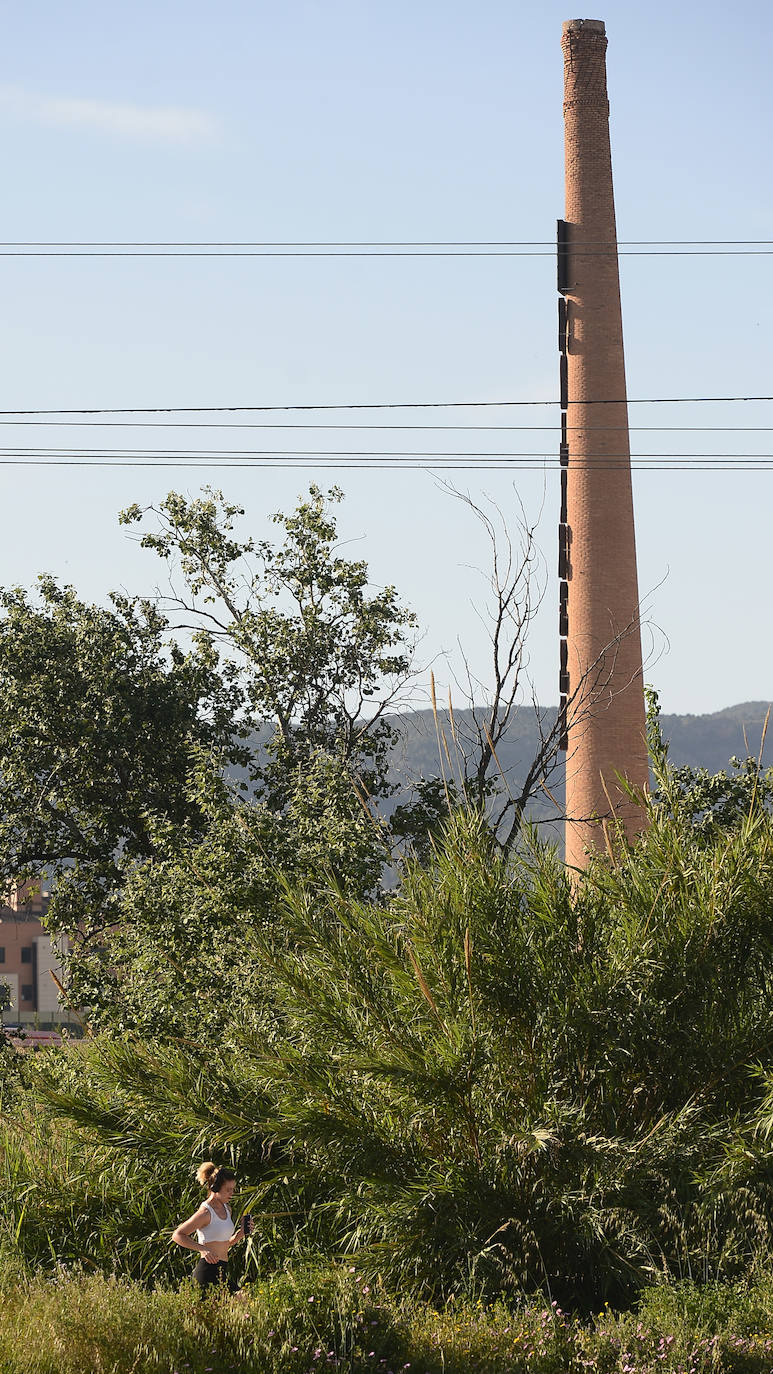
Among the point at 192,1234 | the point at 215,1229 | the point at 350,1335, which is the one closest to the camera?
the point at 350,1335

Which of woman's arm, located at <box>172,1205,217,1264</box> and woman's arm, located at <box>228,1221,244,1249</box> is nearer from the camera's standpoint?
woman's arm, located at <box>172,1205,217,1264</box>

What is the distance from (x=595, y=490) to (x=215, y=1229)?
56.5ft

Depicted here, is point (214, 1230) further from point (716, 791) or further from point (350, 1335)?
point (716, 791)

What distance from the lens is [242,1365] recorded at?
7.20 meters

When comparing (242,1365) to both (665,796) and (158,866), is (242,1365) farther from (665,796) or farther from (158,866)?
(158,866)

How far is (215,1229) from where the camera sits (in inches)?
325

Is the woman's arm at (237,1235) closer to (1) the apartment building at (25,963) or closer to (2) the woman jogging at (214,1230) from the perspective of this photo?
(2) the woman jogging at (214,1230)

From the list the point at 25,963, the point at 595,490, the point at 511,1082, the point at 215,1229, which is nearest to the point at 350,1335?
the point at 215,1229

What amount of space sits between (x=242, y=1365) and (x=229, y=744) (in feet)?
41.1

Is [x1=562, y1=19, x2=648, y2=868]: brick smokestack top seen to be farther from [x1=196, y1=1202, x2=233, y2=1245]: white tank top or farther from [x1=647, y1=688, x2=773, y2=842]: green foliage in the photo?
[x1=196, y1=1202, x2=233, y2=1245]: white tank top

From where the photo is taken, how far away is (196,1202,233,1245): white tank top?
27.0ft

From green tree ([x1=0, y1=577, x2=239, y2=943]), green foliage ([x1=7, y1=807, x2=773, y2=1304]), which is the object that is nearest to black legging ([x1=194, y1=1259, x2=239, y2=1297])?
green foliage ([x1=7, y1=807, x2=773, y2=1304])

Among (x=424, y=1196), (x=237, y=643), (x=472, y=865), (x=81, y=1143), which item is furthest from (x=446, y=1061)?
(x=237, y=643)

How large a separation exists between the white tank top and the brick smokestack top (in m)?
13.5
